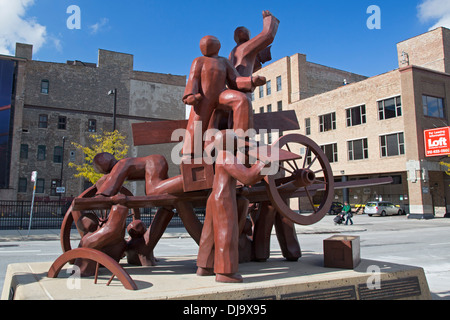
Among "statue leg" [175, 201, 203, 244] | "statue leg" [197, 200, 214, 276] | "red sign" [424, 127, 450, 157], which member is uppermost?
"red sign" [424, 127, 450, 157]

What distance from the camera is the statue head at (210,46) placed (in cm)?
544

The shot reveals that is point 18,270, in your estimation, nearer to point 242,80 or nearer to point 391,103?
point 242,80

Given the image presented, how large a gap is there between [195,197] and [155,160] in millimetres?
857

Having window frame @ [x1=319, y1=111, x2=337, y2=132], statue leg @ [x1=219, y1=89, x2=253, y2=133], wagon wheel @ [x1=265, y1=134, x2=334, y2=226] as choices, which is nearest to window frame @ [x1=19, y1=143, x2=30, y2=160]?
window frame @ [x1=319, y1=111, x2=337, y2=132]

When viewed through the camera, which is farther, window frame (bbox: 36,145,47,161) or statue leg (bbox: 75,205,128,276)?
window frame (bbox: 36,145,47,161)

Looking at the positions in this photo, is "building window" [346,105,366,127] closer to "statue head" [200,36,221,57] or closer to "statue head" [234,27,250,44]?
"statue head" [234,27,250,44]

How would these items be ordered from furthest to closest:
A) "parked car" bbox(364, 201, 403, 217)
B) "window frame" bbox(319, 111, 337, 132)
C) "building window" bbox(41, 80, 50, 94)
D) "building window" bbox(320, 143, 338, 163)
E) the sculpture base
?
"building window" bbox(41, 80, 50, 94) → "building window" bbox(320, 143, 338, 163) → "window frame" bbox(319, 111, 337, 132) → "parked car" bbox(364, 201, 403, 217) → the sculpture base

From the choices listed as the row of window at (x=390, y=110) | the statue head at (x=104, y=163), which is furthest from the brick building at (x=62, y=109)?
the statue head at (x=104, y=163)

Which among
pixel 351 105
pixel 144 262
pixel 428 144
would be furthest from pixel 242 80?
pixel 351 105

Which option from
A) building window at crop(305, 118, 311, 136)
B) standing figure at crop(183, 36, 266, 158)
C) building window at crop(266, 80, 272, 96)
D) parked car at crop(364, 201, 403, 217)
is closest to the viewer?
standing figure at crop(183, 36, 266, 158)

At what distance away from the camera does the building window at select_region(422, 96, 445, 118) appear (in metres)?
31.9

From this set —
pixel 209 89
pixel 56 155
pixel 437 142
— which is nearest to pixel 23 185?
pixel 56 155

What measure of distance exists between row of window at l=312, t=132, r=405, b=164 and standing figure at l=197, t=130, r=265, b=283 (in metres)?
30.8

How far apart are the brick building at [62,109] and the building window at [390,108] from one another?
2080 centimetres
